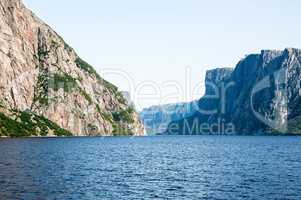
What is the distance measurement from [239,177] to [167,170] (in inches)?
892

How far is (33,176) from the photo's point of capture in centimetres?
9594

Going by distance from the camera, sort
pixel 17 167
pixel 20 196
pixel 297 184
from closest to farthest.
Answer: pixel 20 196
pixel 297 184
pixel 17 167

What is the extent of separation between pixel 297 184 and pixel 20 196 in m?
54.6

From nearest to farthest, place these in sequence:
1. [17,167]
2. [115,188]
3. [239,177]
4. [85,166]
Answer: [115,188], [239,177], [17,167], [85,166]

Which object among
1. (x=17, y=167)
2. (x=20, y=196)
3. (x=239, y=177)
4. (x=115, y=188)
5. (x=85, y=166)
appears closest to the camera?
(x=20, y=196)

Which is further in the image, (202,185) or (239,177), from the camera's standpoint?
(239,177)

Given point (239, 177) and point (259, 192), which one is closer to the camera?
point (259, 192)

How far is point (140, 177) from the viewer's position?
104 m

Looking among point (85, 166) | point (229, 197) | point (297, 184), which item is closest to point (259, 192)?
point (229, 197)

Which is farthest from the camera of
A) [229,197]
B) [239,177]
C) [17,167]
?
[17,167]

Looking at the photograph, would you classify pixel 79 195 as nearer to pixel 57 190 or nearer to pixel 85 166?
pixel 57 190

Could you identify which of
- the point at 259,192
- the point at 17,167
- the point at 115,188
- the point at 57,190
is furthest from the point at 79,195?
the point at 17,167

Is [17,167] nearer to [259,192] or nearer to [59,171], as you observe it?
[59,171]

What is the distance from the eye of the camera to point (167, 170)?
119 meters
